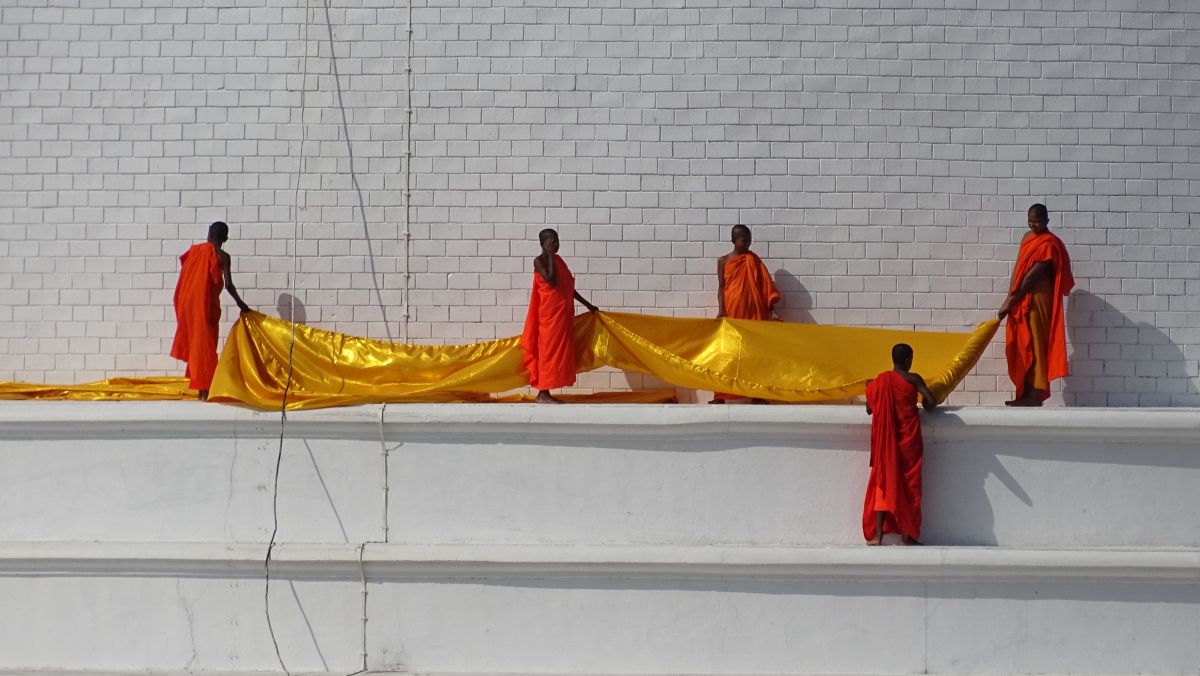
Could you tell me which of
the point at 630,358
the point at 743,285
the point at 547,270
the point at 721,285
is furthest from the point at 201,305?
the point at 743,285

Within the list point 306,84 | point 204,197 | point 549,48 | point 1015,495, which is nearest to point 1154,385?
point 1015,495

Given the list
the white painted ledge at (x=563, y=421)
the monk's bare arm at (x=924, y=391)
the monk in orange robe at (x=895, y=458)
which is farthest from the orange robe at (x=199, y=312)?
the monk's bare arm at (x=924, y=391)

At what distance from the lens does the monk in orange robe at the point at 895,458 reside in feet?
22.1

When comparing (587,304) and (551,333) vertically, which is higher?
(587,304)

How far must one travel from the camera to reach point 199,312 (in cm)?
751

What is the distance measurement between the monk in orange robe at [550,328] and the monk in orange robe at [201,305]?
199cm

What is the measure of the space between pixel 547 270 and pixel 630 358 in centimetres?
82

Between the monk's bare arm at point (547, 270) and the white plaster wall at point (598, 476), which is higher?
the monk's bare arm at point (547, 270)

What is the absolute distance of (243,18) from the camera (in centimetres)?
820

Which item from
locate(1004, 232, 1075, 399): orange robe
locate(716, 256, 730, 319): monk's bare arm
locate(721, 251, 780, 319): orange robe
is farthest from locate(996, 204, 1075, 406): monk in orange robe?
locate(716, 256, 730, 319): monk's bare arm

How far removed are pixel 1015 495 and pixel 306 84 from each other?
5.66 meters

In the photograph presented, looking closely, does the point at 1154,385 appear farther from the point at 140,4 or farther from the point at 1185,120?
the point at 140,4

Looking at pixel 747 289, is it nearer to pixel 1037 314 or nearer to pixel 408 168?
pixel 1037 314

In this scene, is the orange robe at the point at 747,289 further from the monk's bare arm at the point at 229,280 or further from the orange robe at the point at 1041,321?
the monk's bare arm at the point at 229,280
